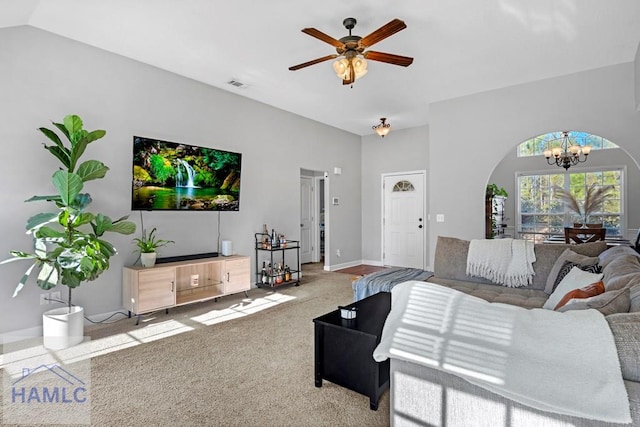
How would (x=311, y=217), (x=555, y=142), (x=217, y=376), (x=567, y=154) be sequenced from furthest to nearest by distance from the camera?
1. (x=311, y=217)
2. (x=555, y=142)
3. (x=567, y=154)
4. (x=217, y=376)

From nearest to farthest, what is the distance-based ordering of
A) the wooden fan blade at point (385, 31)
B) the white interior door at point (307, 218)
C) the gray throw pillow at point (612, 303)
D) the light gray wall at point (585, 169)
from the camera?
the gray throw pillow at point (612, 303) → the wooden fan blade at point (385, 31) → the light gray wall at point (585, 169) → the white interior door at point (307, 218)

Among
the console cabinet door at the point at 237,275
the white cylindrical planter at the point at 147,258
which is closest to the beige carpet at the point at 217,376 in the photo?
the console cabinet door at the point at 237,275

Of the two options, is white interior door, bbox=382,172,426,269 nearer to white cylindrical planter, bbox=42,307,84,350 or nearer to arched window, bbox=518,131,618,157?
arched window, bbox=518,131,618,157

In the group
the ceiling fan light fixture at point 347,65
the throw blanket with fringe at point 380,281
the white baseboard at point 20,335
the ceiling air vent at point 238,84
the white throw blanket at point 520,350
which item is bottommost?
the white baseboard at point 20,335

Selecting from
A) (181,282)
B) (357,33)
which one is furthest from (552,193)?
(181,282)

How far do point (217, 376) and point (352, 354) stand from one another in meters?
1.03

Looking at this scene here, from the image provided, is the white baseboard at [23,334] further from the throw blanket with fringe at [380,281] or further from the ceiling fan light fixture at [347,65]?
the ceiling fan light fixture at [347,65]

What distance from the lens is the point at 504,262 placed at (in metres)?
3.22

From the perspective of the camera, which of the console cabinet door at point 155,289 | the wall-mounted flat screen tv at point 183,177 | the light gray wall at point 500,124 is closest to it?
the console cabinet door at point 155,289

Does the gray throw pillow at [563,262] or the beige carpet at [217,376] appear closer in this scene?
the beige carpet at [217,376]

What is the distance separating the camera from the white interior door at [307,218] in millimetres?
7457

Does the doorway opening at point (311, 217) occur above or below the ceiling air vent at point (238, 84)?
below

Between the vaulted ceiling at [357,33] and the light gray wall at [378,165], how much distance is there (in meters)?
Answer: 2.10

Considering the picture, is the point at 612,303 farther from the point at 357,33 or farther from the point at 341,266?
the point at 341,266
